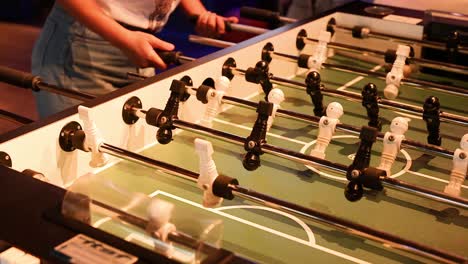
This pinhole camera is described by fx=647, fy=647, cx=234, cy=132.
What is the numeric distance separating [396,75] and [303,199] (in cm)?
68

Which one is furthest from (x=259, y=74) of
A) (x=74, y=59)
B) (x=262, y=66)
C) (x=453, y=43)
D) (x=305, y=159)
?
(x=453, y=43)

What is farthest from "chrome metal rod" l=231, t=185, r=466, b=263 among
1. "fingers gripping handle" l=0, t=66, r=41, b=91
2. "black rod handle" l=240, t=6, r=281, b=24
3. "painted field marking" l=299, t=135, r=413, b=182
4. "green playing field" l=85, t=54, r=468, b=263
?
"black rod handle" l=240, t=6, r=281, b=24

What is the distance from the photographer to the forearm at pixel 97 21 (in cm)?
182

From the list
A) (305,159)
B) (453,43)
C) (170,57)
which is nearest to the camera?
(305,159)

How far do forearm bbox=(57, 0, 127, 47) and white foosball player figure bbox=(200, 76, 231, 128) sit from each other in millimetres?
347

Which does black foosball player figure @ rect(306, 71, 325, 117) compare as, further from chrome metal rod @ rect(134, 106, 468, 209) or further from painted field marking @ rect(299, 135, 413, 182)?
chrome metal rod @ rect(134, 106, 468, 209)

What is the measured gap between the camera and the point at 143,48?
1.78 meters

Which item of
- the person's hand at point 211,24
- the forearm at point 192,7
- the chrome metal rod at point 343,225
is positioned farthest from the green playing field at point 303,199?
the forearm at point 192,7

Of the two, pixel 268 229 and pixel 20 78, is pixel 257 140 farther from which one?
pixel 20 78

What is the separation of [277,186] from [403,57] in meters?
0.76

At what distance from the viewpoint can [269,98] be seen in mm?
1613

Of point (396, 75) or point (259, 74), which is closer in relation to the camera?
point (259, 74)

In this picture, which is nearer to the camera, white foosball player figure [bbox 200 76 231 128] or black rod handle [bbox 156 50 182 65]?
white foosball player figure [bbox 200 76 231 128]

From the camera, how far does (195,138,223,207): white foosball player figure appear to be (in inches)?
46.3
